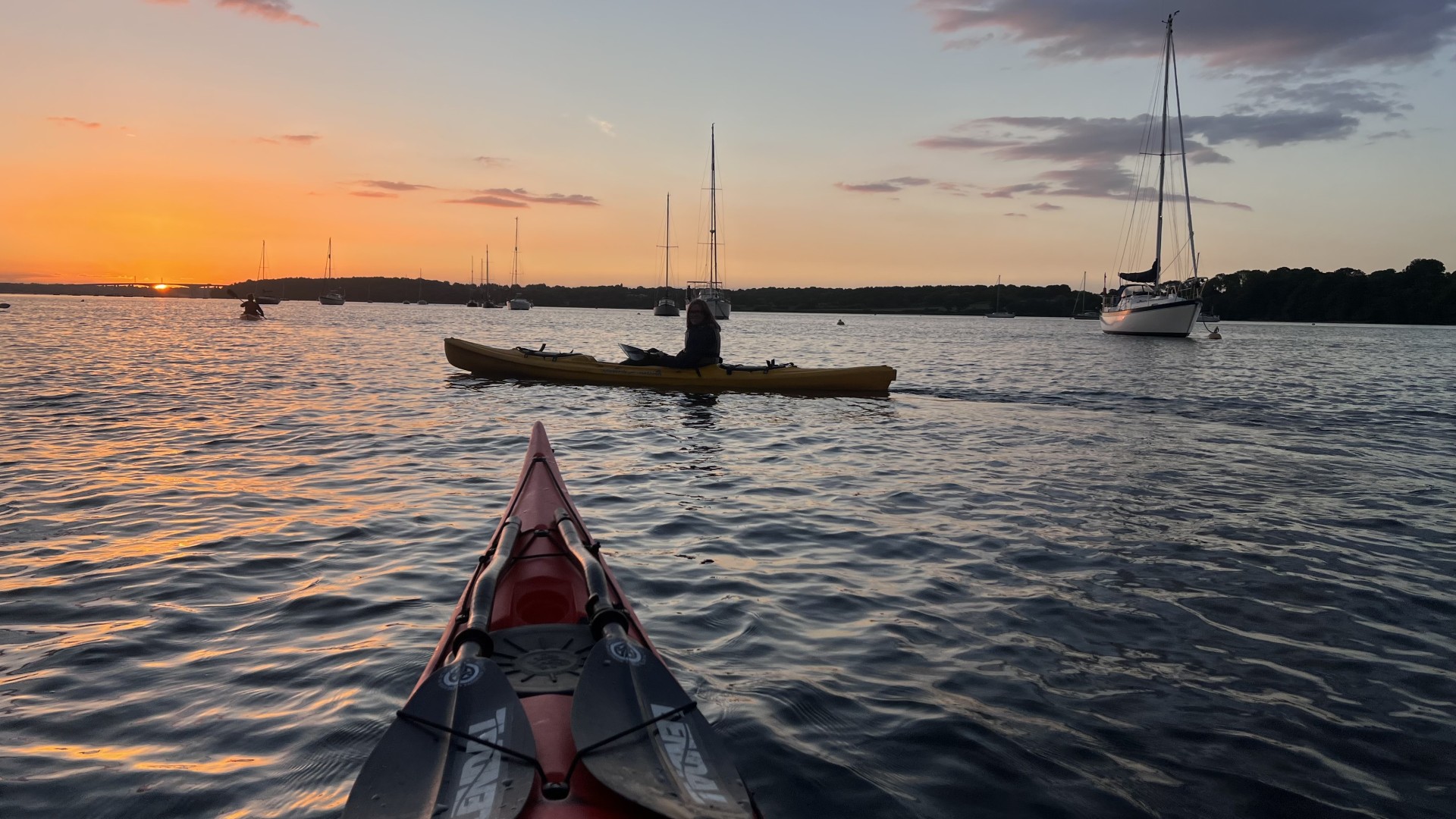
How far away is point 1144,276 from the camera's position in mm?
51000

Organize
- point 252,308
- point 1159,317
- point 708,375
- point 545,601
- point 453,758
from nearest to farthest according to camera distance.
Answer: point 453,758 < point 545,601 < point 708,375 < point 1159,317 < point 252,308

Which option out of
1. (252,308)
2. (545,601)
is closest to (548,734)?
(545,601)

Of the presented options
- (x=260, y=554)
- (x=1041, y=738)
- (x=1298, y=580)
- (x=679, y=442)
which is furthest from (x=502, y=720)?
(x=679, y=442)

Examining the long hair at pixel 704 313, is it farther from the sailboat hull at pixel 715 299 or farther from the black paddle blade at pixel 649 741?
the sailboat hull at pixel 715 299

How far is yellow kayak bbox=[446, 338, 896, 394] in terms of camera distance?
17516 mm

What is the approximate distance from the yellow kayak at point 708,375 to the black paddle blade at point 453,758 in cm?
1433

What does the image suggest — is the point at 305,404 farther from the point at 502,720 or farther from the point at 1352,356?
the point at 1352,356

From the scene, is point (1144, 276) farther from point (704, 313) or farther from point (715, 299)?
point (704, 313)

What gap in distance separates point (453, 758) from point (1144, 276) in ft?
185

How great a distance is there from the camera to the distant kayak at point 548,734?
2.35 metres

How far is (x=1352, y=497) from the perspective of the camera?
889 centimetres

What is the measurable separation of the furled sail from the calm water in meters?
40.1

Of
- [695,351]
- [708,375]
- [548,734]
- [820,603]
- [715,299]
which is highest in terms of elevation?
[715,299]

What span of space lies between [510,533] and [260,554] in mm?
2959
